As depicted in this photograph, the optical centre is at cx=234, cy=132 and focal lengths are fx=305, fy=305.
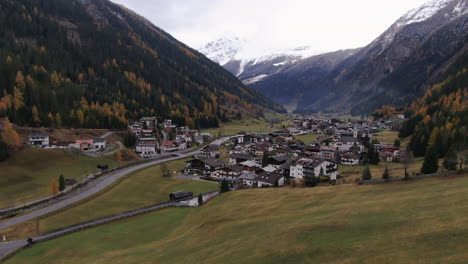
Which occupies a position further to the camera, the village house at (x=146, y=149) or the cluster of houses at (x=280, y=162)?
the village house at (x=146, y=149)

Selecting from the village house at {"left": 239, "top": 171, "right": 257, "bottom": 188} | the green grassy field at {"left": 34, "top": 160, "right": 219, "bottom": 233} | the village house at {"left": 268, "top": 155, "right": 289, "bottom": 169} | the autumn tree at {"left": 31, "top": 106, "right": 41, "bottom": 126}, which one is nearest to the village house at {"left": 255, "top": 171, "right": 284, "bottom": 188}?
the village house at {"left": 239, "top": 171, "right": 257, "bottom": 188}

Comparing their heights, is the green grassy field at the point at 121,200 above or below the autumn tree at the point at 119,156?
below

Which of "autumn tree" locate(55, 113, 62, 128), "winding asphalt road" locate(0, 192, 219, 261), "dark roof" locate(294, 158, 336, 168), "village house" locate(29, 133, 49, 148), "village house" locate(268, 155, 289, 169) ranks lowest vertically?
"winding asphalt road" locate(0, 192, 219, 261)

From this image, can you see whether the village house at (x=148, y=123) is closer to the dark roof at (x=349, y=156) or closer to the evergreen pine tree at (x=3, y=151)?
the evergreen pine tree at (x=3, y=151)

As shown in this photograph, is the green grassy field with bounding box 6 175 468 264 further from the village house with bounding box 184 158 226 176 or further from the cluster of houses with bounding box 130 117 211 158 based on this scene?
the cluster of houses with bounding box 130 117 211 158

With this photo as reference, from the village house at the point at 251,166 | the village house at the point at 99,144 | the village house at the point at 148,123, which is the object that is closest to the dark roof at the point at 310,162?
the village house at the point at 251,166

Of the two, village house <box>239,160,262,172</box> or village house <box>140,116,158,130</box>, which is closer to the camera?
village house <box>239,160,262,172</box>

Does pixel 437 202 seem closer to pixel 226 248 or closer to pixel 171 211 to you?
pixel 226 248

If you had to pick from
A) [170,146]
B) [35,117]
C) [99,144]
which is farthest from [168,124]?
[35,117]
